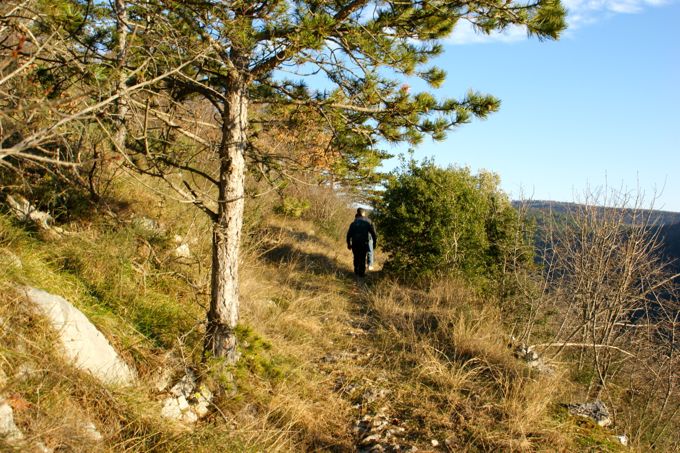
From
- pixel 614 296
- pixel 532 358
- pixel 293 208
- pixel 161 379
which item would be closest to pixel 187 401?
pixel 161 379

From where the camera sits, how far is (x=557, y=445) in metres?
4.02

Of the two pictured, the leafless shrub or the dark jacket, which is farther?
Answer: the dark jacket

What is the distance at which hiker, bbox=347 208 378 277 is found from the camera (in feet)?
34.3

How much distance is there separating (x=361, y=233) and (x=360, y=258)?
56 cm

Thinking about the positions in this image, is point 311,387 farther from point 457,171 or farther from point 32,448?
point 457,171

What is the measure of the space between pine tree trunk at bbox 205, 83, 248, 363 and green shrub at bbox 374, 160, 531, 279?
17.2ft

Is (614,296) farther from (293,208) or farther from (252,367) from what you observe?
(293,208)

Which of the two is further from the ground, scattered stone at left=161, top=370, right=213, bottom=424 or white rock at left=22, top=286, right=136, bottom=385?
white rock at left=22, top=286, right=136, bottom=385

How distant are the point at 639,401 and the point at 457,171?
5525mm

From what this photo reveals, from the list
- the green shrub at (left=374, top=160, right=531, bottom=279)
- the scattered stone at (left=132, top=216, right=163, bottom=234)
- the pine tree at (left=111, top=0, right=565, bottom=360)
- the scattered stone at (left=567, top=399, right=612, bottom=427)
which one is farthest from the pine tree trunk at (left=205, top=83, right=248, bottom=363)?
the green shrub at (left=374, top=160, right=531, bottom=279)

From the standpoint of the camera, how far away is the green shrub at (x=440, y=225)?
9.45 meters

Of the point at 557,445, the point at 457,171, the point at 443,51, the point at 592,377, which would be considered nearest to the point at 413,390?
the point at 557,445

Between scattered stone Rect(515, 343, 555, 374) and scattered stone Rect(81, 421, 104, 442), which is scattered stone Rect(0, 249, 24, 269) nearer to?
scattered stone Rect(81, 421, 104, 442)

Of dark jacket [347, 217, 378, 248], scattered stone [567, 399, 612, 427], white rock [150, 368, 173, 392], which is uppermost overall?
dark jacket [347, 217, 378, 248]
